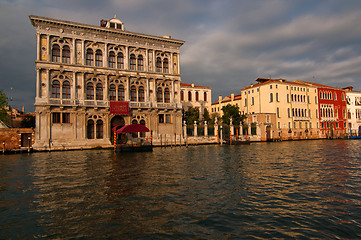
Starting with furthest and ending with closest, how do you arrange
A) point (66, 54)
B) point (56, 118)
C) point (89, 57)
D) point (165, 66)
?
point (165, 66), point (89, 57), point (66, 54), point (56, 118)

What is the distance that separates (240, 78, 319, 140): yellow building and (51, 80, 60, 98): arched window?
104 feet

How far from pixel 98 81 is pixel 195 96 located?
21.6 metres

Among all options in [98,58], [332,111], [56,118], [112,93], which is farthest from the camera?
[332,111]

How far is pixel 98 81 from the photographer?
29.2m

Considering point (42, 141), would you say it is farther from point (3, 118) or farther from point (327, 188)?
point (327, 188)

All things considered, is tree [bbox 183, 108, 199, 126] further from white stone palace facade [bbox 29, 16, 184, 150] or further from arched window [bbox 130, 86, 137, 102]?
arched window [bbox 130, 86, 137, 102]

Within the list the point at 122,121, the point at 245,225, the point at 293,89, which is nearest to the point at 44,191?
the point at 245,225

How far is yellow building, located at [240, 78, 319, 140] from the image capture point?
142 ft

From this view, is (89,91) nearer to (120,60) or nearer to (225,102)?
(120,60)

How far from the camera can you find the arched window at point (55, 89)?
27.0 metres

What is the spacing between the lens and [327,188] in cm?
806

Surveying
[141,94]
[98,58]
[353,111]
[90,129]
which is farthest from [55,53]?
[353,111]

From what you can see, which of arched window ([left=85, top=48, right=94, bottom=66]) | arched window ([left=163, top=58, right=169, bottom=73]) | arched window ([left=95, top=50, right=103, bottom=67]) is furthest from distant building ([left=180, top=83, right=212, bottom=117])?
arched window ([left=85, top=48, right=94, bottom=66])

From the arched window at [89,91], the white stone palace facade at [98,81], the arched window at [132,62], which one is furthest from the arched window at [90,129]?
the arched window at [132,62]
